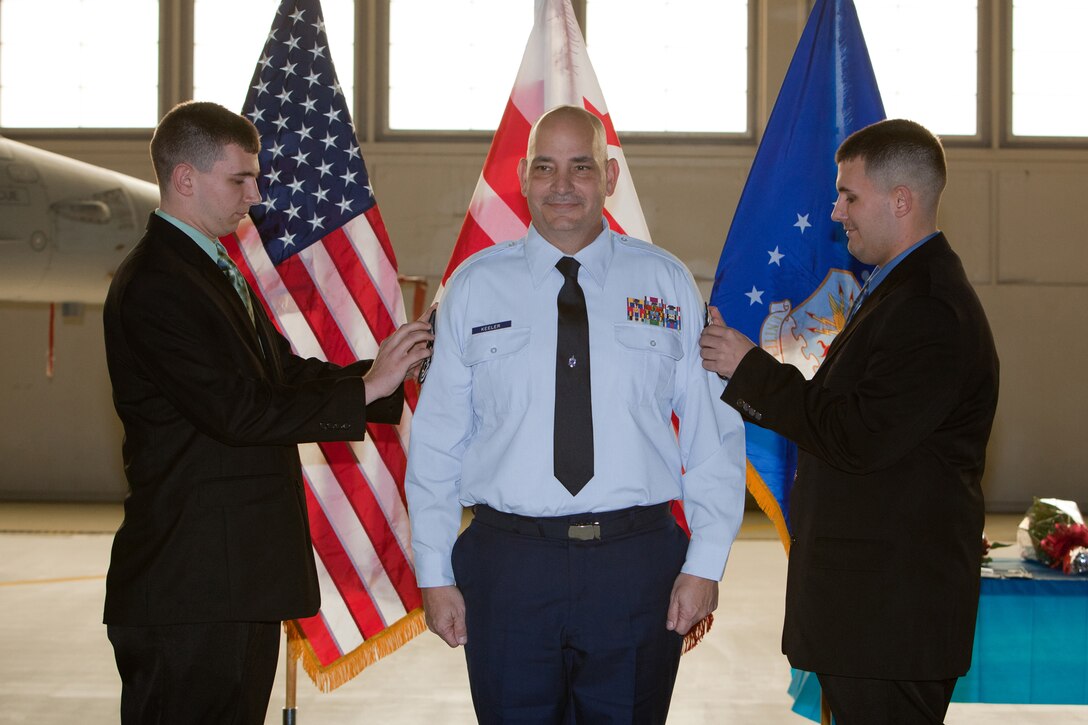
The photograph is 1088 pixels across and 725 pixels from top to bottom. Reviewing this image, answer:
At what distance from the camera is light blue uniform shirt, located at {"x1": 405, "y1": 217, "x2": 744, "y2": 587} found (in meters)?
2.29

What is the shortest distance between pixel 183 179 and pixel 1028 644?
11.3ft

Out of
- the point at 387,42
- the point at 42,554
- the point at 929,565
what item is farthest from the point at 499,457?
the point at 387,42

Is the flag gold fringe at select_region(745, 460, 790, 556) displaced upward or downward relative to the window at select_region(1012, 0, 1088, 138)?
downward

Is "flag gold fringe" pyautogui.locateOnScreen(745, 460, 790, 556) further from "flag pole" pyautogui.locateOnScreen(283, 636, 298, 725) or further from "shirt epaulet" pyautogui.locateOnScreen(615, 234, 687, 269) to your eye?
"flag pole" pyautogui.locateOnScreen(283, 636, 298, 725)

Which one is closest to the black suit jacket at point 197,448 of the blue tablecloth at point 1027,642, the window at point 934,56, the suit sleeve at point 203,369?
the suit sleeve at point 203,369

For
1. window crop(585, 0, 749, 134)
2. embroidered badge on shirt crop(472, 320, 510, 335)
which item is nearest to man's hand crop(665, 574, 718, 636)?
embroidered badge on shirt crop(472, 320, 510, 335)

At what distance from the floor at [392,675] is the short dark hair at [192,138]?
305cm

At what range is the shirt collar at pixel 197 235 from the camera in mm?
2557

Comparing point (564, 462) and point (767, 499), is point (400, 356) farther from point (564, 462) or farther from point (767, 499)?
point (767, 499)

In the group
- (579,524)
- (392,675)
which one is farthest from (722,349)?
(392,675)

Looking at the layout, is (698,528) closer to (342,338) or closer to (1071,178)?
(342,338)

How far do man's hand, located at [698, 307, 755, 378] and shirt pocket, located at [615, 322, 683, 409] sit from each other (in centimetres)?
8

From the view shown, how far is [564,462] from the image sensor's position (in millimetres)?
2264

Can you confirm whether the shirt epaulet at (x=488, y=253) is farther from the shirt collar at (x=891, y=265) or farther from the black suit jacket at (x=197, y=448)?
the shirt collar at (x=891, y=265)
